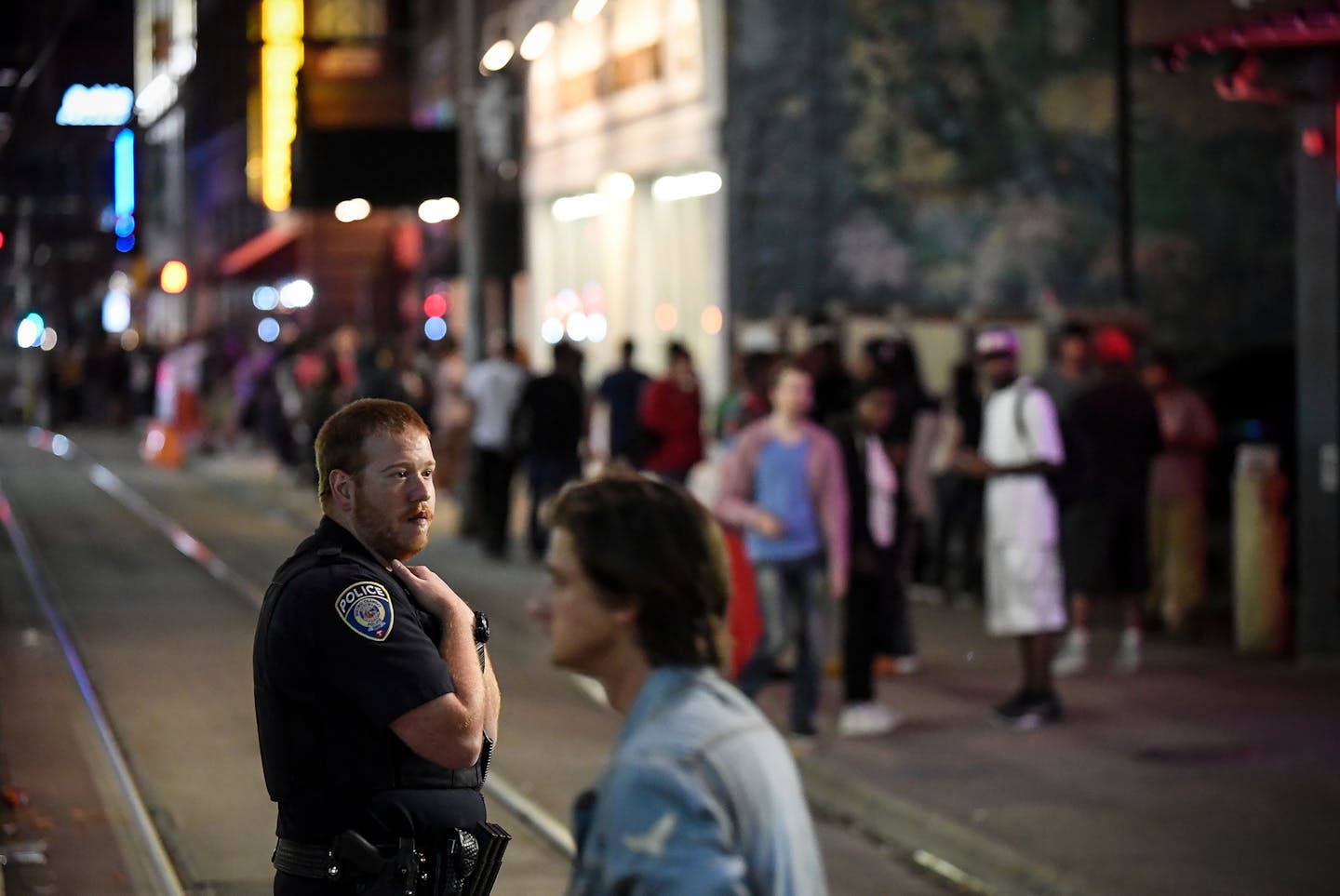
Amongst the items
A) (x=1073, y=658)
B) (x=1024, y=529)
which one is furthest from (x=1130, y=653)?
(x=1024, y=529)

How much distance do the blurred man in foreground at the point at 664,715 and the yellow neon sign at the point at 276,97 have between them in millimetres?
40354

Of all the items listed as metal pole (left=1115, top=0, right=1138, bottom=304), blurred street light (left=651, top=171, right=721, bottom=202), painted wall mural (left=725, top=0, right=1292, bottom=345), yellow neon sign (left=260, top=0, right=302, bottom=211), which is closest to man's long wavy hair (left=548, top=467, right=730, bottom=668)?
painted wall mural (left=725, top=0, right=1292, bottom=345)

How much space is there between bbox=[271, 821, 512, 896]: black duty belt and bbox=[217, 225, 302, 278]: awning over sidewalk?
41.8m

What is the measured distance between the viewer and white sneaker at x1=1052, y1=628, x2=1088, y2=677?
512 inches

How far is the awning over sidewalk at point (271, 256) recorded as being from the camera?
149ft

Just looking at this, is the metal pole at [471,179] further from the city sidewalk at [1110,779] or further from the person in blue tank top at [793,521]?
the person in blue tank top at [793,521]

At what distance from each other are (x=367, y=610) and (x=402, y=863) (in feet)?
1.48

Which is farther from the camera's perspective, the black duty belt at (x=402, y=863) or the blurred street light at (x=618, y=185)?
the blurred street light at (x=618, y=185)

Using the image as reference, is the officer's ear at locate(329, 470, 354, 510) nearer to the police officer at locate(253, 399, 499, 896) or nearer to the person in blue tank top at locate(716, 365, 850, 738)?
the police officer at locate(253, 399, 499, 896)

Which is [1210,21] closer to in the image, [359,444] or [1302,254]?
[1302,254]

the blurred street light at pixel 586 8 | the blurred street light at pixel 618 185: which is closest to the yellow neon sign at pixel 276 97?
the blurred street light at pixel 618 185

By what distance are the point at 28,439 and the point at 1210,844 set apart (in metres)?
36.6

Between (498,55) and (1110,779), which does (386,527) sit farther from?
(498,55)

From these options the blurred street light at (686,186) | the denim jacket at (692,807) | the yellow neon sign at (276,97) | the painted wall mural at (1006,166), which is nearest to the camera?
the denim jacket at (692,807)
